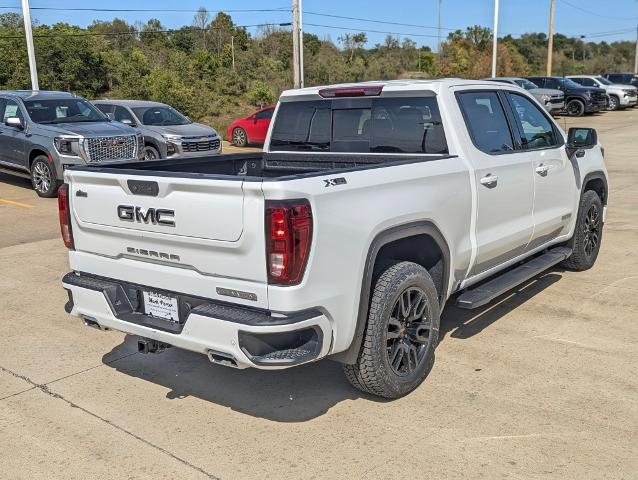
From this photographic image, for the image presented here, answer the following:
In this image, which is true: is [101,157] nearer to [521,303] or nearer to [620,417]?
[521,303]

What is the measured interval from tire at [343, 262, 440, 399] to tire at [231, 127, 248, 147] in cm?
1742

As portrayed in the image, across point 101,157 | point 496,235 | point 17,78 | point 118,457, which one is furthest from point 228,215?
point 17,78

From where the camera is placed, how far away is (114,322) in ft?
13.2

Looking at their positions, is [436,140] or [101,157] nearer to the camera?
[436,140]

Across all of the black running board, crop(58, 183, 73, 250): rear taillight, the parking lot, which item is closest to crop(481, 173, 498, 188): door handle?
the black running board

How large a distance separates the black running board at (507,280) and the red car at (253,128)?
49.4ft

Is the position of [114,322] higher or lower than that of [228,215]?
lower

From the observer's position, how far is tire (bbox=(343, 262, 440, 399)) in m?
3.87

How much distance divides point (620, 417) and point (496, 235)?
1.56 m

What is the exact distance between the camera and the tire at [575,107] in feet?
100

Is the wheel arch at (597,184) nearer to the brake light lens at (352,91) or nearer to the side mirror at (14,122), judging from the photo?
the brake light lens at (352,91)

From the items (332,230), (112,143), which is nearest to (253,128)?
(112,143)

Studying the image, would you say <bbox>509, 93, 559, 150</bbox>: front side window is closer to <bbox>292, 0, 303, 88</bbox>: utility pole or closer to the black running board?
the black running board

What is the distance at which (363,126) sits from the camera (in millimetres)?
5105
